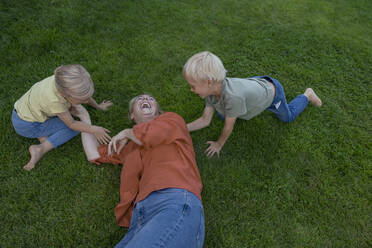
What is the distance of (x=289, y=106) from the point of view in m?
3.45

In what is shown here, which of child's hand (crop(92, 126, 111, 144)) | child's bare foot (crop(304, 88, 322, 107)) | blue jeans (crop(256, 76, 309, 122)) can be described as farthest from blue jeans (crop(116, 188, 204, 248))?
child's bare foot (crop(304, 88, 322, 107))

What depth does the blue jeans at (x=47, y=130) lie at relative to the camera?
286cm

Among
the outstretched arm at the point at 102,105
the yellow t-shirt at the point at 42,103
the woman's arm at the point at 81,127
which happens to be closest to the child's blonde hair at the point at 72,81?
the yellow t-shirt at the point at 42,103

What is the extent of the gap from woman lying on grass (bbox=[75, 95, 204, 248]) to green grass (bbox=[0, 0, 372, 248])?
362 millimetres

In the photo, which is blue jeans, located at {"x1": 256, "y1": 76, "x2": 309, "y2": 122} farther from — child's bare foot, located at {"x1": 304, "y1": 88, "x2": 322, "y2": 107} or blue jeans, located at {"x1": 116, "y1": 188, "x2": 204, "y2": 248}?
blue jeans, located at {"x1": 116, "y1": 188, "x2": 204, "y2": 248}

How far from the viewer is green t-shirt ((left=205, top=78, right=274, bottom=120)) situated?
251 cm

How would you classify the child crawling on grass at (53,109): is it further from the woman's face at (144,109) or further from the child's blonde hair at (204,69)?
the child's blonde hair at (204,69)

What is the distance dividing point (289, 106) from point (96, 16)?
4020mm

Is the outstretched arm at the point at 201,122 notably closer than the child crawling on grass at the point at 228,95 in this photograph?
No

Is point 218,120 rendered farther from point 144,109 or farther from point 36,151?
point 36,151

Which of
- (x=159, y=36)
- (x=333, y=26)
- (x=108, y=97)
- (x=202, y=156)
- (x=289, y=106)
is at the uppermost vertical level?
(x=333, y=26)

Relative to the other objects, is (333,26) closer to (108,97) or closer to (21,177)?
(108,97)

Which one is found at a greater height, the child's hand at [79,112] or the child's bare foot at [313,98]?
the child's bare foot at [313,98]

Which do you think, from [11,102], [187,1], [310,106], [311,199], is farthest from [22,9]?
[311,199]
